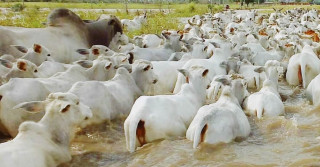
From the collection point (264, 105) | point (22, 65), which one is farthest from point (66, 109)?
point (264, 105)

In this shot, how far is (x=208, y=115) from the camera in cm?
649

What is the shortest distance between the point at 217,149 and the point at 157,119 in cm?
95

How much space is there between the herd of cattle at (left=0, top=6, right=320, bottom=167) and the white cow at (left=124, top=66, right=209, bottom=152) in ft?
0.05

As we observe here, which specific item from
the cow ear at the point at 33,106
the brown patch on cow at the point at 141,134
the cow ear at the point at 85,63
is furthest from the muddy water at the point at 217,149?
the cow ear at the point at 85,63

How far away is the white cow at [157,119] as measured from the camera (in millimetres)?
6516

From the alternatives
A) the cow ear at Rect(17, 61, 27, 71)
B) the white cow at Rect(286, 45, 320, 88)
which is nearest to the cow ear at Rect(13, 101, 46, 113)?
the cow ear at Rect(17, 61, 27, 71)

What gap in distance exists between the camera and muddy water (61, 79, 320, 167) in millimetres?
6227

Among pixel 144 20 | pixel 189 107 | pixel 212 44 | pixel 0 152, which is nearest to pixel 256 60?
pixel 212 44

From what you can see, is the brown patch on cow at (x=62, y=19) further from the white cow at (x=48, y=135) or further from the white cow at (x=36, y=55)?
the white cow at (x=48, y=135)

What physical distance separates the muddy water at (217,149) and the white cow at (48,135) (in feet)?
1.02

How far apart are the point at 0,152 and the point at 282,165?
3434mm

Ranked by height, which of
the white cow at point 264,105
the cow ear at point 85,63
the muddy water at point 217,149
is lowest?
the muddy water at point 217,149

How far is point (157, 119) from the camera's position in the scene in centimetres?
667

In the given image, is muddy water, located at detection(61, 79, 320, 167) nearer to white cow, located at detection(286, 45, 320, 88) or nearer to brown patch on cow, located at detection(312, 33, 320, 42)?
white cow, located at detection(286, 45, 320, 88)
